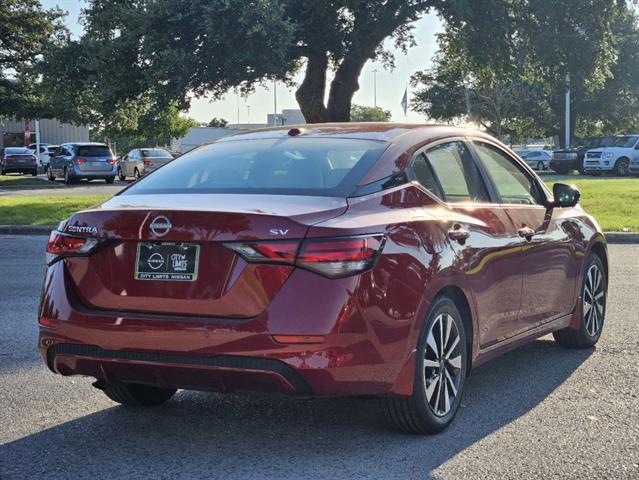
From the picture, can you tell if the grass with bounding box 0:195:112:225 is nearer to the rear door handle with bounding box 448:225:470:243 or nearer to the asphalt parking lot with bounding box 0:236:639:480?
the asphalt parking lot with bounding box 0:236:639:480

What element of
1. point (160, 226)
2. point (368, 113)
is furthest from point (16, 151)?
point (368, 113)

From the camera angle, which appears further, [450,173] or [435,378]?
[450,173]

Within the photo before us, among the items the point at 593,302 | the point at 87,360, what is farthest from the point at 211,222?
the point at 593,302

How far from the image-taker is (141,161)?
40688 mm

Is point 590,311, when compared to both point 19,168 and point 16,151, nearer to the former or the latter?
point 19,168

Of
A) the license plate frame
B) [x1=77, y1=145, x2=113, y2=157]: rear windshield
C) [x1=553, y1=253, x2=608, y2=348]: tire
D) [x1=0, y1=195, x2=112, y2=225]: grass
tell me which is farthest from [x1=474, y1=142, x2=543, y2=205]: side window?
[x1=77, y1=145, x2=113, y2=157]: rear windshield

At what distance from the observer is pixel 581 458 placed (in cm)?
429

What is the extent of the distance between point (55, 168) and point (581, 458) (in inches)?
1504

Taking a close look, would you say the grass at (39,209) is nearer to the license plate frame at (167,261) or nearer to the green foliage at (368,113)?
the license plate frame at (167,261)

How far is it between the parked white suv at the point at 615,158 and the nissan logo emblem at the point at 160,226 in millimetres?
36488

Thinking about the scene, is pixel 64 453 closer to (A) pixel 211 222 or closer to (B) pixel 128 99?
(A) pixel 211 222

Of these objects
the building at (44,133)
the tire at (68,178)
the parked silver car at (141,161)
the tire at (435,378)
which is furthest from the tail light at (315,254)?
the building at (44,133)

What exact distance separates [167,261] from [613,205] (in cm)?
1704

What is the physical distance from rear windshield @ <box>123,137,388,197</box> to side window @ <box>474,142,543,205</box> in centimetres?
112
